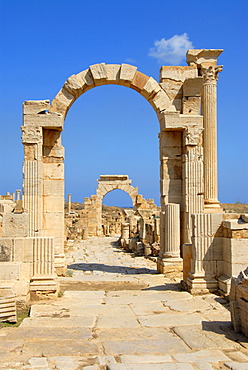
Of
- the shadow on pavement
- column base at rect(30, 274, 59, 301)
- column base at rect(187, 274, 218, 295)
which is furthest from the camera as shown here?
the shadow on pavement

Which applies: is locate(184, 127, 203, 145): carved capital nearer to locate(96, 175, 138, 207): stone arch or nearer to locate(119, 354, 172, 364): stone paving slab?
locate(119, 354, 172, 364): stone paving slab

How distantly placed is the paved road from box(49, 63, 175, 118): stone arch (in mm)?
4655

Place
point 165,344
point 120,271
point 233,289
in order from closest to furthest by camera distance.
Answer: point 165,344 → point 233,289 → point 120,271

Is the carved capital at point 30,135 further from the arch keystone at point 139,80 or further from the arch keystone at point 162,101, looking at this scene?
the arch keystone at point 162,101

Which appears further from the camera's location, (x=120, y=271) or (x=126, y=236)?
(x=126, y=236)

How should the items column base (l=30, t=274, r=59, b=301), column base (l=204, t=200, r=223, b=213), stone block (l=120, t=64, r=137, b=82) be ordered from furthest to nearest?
column base (l=204, t=200, r=223, b=213)
stone block (l=120, t=64, r=137, b=82)
column base (l=30, t=274, r=59, b=301)

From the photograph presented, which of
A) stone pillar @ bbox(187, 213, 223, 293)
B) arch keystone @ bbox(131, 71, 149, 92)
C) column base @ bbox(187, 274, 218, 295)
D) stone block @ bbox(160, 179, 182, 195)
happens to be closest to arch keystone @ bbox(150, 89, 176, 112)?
arch keystone @ bbox(131, 71, 149, 92)

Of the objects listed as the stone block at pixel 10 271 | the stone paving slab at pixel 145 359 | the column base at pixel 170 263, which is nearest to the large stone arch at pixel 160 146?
the column base at pixel 170 263

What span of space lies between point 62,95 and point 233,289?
22.4ft

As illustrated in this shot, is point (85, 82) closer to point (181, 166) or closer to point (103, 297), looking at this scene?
point (181, 166)

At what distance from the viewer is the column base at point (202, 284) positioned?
302 inches

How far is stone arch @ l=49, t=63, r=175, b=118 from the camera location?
34.9ft

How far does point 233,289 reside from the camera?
5.73 metres

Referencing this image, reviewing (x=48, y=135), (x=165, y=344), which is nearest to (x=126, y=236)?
(x=48, y=135)
